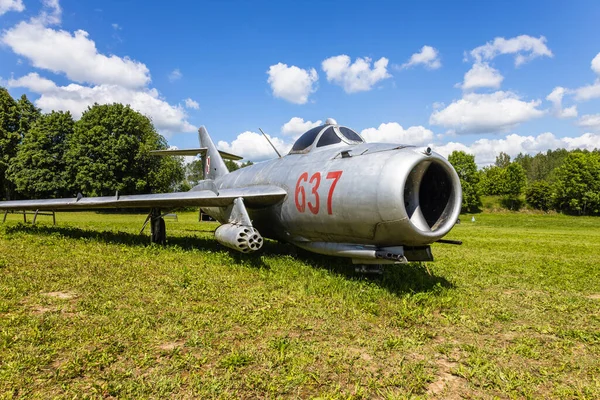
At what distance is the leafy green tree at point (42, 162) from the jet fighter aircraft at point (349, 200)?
3952cm

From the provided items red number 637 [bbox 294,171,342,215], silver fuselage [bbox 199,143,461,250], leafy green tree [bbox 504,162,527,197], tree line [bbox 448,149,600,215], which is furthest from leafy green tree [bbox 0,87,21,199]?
leafy green tree [bbox 504,162,527,197]

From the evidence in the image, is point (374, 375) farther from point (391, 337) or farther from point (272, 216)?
point (272, 216)

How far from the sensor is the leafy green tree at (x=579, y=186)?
52.1 meters

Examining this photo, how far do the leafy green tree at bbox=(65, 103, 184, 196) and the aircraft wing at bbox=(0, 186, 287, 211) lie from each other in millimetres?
30387

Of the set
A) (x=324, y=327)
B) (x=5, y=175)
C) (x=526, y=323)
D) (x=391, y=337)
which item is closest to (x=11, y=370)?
(x=324, y=327)

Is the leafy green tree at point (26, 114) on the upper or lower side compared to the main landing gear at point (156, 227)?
upper

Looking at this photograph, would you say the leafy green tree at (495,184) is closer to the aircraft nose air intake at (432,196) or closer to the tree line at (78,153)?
the tree line at (78,153)

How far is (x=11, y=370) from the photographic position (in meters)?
3.39

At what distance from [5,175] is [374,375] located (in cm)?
5188

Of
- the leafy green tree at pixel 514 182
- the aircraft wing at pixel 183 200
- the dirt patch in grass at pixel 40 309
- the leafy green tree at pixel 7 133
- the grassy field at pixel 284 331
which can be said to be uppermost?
the leafy green tree at pixel 7 133

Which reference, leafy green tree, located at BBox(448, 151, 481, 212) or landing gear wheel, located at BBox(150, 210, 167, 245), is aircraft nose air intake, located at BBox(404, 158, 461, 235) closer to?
landing gear wheel, located at BBox(150, 210, 167, 245)

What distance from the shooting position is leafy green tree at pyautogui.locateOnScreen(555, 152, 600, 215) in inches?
2053

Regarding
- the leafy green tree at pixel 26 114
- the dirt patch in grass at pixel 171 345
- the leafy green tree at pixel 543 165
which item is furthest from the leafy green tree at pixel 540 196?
the leafy green tree at pixel 26 114

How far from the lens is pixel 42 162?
39719 millimetres
